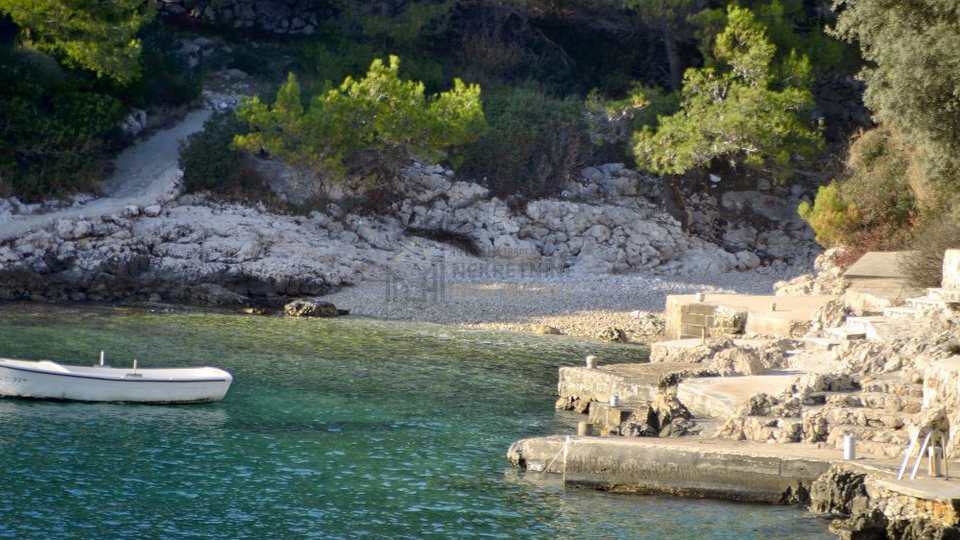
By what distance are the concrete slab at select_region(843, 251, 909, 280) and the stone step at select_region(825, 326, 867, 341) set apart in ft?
10.9

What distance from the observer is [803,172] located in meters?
30.6

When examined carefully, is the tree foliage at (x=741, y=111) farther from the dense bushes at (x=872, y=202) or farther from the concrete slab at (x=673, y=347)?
the concrete slab at (x=673, y=347)

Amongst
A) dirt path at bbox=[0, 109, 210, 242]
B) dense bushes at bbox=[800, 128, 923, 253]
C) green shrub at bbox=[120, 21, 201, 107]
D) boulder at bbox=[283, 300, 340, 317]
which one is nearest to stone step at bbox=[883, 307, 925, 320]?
dense bushes at bbox=[800, 128, 923, 253]

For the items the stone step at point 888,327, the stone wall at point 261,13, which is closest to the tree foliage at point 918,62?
the stone step at point 888,327

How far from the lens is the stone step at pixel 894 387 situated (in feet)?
41.3

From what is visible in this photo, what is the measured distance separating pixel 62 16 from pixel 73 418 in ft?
53.5

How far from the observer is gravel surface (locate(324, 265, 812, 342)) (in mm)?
23734

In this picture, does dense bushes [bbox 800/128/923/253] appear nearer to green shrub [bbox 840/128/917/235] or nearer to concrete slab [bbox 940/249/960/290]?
green shrub [bbox 840/128/917/235]

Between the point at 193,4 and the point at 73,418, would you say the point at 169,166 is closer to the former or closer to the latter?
the point at 193,4

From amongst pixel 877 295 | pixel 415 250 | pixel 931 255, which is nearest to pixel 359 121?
pixel 415 250

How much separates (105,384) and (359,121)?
14061 mm

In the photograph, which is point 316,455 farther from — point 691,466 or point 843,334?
point 843,334

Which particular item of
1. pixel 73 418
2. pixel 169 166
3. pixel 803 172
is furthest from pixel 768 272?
pixel 73 418

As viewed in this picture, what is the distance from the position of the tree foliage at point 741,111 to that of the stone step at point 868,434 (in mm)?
16988
